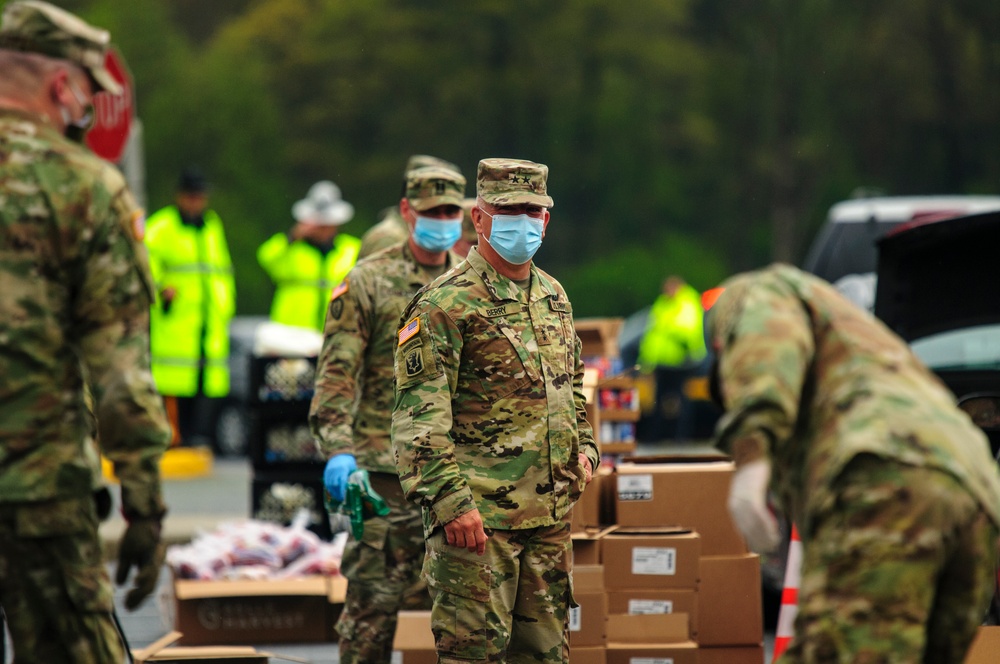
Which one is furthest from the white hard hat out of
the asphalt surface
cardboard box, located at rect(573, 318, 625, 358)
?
cardboard box, located at rect(573, 318, 625, 358)

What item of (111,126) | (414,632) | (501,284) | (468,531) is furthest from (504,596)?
(111,126)

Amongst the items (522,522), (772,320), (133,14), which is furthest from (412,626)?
(133,14)

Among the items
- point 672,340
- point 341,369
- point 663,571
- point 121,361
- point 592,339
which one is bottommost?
point 672,340

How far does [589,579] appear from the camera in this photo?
23.2ft

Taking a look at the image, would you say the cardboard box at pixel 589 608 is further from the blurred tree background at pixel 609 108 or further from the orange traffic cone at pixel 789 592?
the blurred tree background at pixel 609 108

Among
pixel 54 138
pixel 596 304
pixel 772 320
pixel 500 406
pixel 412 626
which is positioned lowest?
pixel 596 304

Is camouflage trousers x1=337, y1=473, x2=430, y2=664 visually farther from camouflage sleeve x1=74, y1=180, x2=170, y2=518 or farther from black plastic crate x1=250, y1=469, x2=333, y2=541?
black plastic crate x1=250, y1=469, x2=333, y2=541

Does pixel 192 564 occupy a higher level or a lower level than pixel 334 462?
lower

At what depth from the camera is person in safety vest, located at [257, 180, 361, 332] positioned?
13375mm

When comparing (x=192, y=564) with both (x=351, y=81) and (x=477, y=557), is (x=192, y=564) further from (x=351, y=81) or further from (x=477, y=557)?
(x=351, y=81)

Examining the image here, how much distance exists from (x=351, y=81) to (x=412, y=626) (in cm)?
3628

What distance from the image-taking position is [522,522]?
5.61 m

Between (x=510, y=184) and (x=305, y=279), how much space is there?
771 cm

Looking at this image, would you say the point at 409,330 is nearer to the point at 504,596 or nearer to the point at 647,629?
the point at 504,596
